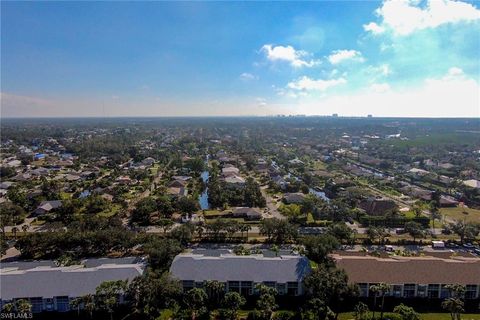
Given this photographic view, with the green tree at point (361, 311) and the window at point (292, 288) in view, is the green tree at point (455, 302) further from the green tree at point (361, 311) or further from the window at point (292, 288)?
the window at point (292, 288)

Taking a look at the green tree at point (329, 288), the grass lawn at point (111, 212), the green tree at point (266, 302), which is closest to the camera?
the green tree at point (266, 302)

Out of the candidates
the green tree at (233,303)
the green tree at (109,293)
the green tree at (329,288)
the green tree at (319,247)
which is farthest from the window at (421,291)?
the green tree at (109,293)

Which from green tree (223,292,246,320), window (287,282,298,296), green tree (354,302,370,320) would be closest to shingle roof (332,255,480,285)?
green tree (354,302,370,320)

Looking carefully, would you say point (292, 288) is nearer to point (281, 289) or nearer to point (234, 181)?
point (281, 289)

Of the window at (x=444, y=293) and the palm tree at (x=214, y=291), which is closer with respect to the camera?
the palm tree at (x=214, y=291)

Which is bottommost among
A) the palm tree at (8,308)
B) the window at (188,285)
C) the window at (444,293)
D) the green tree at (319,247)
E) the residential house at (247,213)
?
the window at (444,293)

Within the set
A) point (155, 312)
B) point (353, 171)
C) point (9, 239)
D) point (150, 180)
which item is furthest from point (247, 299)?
point (353, 171)

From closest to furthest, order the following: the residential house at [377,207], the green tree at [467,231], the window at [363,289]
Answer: the window at [363,289] < the green tree at [467,231] < the residential house at [377,207]
